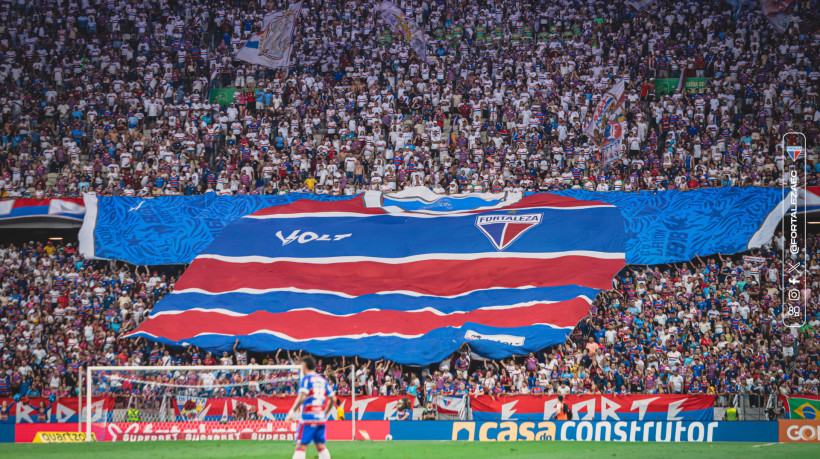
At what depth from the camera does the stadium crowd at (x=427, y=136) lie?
2466 centimetres

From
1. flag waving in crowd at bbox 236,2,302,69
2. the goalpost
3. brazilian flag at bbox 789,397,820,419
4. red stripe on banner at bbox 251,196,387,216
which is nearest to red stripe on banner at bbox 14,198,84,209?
red stripe on banner at bbox 251,196,387,216

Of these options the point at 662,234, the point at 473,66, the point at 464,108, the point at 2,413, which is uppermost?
the point at 473,66

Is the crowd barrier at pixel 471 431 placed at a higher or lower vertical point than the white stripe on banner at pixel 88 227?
lower

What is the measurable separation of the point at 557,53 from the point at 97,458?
23.7 metres

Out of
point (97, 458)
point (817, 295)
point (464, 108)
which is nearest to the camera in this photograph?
point (97, 458)

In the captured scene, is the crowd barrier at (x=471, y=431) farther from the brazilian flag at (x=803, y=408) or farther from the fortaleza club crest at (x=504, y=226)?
the fortaleza club crest at (x=504, y=226)

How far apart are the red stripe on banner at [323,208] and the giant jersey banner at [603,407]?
897 centimetres

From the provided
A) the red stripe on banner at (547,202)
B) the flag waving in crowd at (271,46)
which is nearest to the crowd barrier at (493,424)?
the red stripe on banner at (547,202)

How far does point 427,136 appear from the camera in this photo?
102 ft

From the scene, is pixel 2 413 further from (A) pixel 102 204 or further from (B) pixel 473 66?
(B) pixel 473 66

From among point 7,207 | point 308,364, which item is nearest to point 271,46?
point 7,207

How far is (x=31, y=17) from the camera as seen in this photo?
36.9m

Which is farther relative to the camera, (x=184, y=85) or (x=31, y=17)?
(x=31, y=17)

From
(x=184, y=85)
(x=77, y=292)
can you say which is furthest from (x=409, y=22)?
(x=77, y=292)
